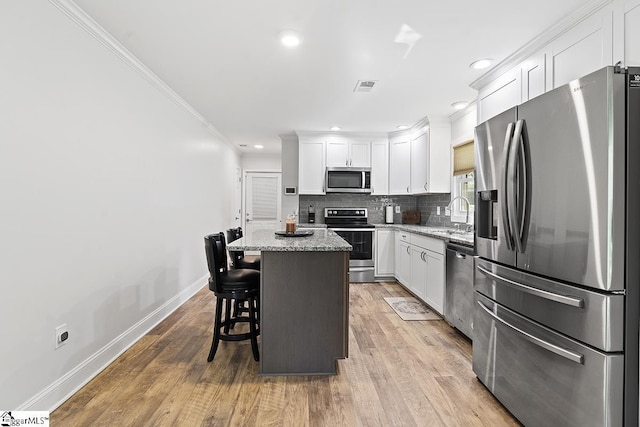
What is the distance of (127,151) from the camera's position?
268cm

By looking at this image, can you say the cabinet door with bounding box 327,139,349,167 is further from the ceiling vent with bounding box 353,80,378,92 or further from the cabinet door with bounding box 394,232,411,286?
the ceiling vent with bounding box 353,80,378,92

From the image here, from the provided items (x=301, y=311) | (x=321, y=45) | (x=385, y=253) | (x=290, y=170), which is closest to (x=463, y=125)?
(x=385, y=253)

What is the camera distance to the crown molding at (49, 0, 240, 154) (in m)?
1.98

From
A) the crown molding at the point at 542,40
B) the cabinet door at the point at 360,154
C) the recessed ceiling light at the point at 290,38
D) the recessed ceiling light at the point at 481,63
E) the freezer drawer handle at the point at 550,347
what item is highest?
the recessed ceiling light at the point at 481,63

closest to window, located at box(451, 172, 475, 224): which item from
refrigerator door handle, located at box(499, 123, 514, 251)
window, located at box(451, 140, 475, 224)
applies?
window, located at box(451, 140, 475, 224)

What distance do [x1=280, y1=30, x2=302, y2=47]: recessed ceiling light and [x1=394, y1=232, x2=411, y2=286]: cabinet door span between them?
2.96 meters

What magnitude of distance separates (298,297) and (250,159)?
5994 millimetres

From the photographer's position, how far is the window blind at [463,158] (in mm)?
4062

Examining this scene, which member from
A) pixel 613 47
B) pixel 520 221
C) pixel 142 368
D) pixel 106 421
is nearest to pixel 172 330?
pixel 142 368

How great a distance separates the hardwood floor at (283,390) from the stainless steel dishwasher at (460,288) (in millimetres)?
174

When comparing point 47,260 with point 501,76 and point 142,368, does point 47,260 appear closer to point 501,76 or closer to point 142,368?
point 142,368

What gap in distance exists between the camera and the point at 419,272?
3.99m

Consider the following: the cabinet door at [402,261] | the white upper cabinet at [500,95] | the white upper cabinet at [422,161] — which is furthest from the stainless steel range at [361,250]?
the white upper cabinet at [500,95]

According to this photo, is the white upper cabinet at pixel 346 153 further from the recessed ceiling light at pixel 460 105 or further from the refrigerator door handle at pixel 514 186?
the refrigerator door handle at pixel 514 186
